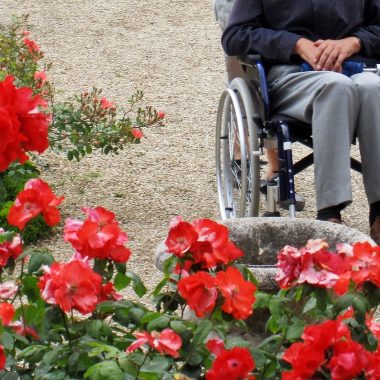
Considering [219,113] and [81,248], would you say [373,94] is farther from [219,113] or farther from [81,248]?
[81,248]

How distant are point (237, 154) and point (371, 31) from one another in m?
0.96

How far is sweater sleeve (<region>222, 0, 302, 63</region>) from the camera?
4.83m

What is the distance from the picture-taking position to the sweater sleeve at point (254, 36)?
483 centimetres

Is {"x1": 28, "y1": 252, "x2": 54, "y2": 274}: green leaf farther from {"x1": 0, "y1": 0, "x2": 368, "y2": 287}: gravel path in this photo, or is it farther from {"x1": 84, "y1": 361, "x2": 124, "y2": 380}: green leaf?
{"x1": 0, "y1": 0, "x2": 368, "y2": 287}: gravel path

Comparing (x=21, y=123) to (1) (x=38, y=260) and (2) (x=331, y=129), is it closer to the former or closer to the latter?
(1) (x=38, y=260)

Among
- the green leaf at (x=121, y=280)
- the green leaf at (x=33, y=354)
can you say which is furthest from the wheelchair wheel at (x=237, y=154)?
the green leaf at (x=33, y=354)

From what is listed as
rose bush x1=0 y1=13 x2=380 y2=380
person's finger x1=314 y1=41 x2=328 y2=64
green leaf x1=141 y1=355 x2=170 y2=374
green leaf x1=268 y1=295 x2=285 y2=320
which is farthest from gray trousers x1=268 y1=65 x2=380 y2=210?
green leaf x1=141 y1=355 x2=170 y2=374

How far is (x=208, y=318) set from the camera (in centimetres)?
215

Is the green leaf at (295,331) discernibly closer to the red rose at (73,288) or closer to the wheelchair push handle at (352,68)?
the red rose at (73,288)

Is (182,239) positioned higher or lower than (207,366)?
higher

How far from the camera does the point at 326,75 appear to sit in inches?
183

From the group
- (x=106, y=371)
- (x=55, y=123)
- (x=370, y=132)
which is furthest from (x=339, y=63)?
(x=106, y=371)

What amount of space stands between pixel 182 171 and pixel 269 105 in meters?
2.03

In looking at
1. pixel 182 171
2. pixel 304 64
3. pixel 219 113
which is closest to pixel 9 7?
pixel 182 171
